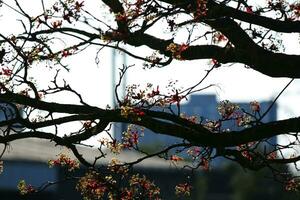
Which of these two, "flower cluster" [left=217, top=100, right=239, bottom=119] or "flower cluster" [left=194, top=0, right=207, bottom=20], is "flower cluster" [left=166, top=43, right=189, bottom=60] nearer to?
"flower cluster" [left=194, top=0, right=207, bottom=20]

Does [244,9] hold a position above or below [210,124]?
above

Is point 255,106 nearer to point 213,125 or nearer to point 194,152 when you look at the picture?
point 213,125

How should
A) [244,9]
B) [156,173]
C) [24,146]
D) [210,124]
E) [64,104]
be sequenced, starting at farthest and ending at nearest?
[156,173]
[24,146]
[210,124]
[244,9]
[64,104]

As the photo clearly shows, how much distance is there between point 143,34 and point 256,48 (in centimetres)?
143

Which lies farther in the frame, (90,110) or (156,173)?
(156,173)

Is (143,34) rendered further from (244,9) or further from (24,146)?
(24,146)

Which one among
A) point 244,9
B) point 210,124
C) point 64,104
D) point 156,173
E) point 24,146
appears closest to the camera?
point 64,104

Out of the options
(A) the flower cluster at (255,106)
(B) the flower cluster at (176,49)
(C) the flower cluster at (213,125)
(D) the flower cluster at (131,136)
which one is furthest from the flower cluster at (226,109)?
(B) the flower cluster at (176,49)

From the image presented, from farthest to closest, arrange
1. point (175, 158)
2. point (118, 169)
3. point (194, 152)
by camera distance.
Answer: point (175, 158) < point (194, 152) < point (118, 169)

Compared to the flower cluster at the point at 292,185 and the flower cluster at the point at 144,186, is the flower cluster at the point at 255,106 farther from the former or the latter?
the flower cluster at the point at 144,186

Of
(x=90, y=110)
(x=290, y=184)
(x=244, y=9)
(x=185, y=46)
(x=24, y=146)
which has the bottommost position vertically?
(x=290, y=184)

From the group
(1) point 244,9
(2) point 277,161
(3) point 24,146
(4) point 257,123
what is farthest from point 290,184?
(3) point 24,146

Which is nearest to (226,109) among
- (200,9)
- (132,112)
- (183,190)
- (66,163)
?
(183,190)

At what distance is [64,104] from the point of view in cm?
955
